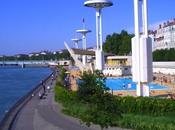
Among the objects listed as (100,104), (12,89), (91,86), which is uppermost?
(91,86)

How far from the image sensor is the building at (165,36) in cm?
14225

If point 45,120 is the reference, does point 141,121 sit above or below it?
above

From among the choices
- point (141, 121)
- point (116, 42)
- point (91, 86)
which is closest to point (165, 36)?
point (116, 42)

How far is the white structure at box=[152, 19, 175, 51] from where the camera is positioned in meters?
142

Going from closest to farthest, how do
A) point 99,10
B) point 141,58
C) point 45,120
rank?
point 45,120 < point 141,58 < point 99,10

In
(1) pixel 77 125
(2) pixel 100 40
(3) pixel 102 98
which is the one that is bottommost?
(1) pixel 77 125

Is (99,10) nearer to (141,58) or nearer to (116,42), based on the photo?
(141,58)

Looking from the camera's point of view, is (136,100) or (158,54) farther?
(158,54)

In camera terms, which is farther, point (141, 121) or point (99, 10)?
point (99, 10)

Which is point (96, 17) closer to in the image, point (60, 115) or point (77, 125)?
point (60, 115)

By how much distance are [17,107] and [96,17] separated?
4058 centimetres

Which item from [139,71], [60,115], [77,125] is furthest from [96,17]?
[77,125]

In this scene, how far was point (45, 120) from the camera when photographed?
2967cm

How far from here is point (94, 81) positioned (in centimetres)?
1739
